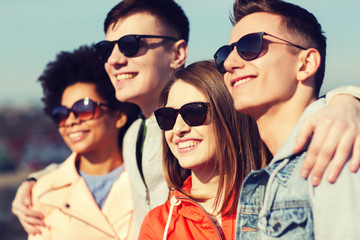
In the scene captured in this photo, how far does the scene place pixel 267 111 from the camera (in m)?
2.60

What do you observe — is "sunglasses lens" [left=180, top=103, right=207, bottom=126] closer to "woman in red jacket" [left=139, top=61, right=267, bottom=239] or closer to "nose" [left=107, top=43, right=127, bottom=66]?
"woman in red jacket" [left=139, top=61, right=267, bottom=239]

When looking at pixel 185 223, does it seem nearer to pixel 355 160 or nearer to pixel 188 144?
pixel 188 144

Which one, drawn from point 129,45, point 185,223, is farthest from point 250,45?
point 129,45

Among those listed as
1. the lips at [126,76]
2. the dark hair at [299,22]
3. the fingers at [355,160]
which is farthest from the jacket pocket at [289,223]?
the lips at [126,76]

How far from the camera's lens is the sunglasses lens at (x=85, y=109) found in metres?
4.52

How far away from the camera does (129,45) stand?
406 cm

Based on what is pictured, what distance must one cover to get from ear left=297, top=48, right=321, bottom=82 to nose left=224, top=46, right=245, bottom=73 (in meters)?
0.31

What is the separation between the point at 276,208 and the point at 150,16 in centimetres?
248

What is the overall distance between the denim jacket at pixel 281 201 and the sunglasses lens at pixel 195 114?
651 millimetres

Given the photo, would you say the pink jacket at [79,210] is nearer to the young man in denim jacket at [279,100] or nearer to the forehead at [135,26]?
the forehead at [135,26]

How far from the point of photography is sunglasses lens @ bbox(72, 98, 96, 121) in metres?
4.52

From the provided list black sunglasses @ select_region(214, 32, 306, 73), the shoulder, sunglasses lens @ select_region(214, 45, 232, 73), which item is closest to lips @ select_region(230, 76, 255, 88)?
black sunglasses @ select_region(214, 32, 306, 73)

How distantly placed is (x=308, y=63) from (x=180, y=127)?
924 mm

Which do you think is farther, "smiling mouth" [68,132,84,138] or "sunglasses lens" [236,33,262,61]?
"smiling mouth" [68,132,84,138]
